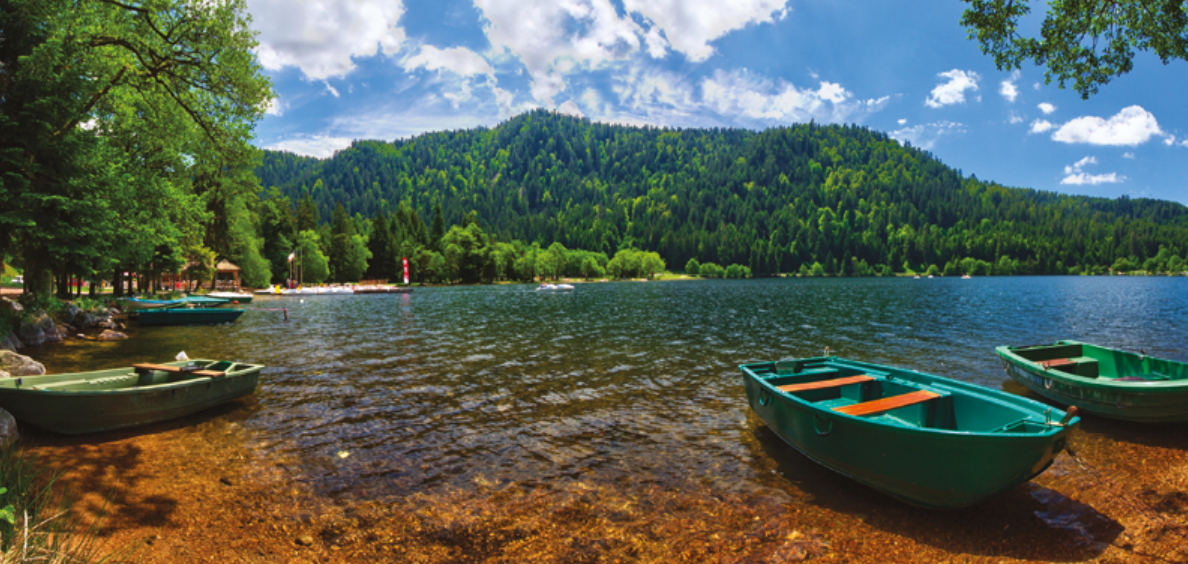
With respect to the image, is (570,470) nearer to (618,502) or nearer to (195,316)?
(618,502)

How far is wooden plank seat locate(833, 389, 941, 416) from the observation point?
8659 millimetres

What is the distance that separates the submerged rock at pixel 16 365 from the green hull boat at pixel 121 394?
2.13m

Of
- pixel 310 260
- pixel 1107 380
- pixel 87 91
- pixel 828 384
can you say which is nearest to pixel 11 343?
pixel 87 91

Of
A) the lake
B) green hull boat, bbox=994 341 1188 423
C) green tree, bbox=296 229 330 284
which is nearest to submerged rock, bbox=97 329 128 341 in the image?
the lake

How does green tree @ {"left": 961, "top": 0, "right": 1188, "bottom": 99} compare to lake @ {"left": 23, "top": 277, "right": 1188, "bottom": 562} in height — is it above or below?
above

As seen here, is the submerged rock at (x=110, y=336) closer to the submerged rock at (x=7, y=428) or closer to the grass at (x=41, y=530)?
the submerged rock at (x=7, y=428)

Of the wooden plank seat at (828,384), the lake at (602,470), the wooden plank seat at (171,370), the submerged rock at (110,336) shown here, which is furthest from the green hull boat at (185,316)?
the wooden plank seat at (828,384)

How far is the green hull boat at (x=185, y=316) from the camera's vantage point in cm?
3438

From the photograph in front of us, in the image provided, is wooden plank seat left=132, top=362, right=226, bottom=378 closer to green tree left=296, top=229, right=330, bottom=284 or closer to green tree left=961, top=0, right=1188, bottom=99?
green tree left=961, top=0, right=1188, bottom=99

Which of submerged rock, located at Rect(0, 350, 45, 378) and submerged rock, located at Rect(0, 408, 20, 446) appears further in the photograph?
submerged rock, located at Rect(0, 350, 45, 378)

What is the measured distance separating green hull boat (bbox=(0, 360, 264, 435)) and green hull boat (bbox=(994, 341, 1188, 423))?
2104cm

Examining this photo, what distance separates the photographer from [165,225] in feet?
96.4

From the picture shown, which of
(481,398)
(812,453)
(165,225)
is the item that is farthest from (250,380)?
(165,225)

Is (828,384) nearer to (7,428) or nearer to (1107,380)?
(1107,380)
